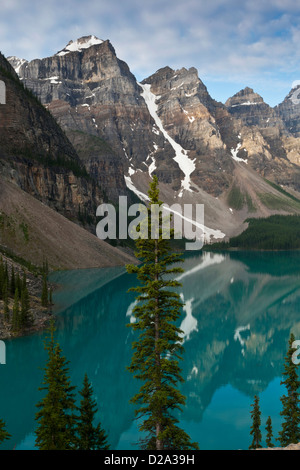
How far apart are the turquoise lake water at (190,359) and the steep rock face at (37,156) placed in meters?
57.7

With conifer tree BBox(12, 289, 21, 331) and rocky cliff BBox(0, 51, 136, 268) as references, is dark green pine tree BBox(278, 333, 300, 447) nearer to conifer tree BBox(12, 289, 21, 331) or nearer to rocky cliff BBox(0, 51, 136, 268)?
conifer tree BBox(12, 289, 21, 331)

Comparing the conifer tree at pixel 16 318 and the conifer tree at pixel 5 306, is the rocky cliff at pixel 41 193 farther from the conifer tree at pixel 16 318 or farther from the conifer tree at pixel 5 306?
the conifer tree at pixel 16 318

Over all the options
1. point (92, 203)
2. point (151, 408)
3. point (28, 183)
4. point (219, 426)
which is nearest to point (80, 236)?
point (28, 183)

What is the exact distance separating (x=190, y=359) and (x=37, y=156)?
121 m

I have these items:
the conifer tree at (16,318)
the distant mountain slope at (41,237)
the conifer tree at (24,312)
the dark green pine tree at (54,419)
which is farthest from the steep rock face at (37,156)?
the dark green pine tree at (54,419)

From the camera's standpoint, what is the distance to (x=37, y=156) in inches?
5738

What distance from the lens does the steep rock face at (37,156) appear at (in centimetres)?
13550

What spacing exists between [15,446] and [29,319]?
28046 mm

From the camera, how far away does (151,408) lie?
59.0 ft

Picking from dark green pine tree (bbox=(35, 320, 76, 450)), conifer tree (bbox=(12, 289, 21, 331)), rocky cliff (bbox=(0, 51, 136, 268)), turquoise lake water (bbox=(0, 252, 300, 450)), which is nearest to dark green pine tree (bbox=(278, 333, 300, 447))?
turquoise lake water (bbox=(0, 252, 300, 450))

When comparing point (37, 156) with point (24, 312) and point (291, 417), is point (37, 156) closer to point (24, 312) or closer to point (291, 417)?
point (24, 312)
